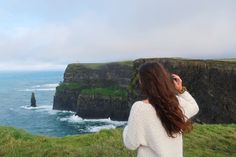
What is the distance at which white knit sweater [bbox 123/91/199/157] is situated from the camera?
480 centimetres

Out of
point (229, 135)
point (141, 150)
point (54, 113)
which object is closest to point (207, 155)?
point (229, 135)

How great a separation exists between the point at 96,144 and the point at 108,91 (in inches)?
3074

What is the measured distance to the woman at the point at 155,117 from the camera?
189 inches

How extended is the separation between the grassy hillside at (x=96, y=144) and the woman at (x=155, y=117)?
18.2ft

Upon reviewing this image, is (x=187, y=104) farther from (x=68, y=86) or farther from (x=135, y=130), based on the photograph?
(x=68, y=86)

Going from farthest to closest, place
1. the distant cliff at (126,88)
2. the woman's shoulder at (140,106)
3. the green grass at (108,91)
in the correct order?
the green grass at (108,91)
the distant cliff at (126,88)
the woman's shoulder at (140,106)

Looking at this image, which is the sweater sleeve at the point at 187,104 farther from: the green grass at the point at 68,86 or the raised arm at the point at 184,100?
the green grass at the point at 68,86

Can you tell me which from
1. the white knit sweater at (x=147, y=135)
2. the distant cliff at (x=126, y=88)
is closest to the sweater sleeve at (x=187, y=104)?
the white knit sweater at (x=147, y=135)

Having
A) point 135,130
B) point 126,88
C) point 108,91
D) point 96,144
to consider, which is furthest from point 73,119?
point 135,130

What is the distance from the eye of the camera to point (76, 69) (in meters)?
102

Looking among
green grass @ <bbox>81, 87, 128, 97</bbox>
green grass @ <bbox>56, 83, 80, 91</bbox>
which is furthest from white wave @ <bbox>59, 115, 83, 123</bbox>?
green grass @ <bbox>56, 83, 80, 91</bbox>

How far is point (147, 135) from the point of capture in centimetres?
487

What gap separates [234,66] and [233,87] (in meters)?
2.17

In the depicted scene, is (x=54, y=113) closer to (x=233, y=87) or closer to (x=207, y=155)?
(x=233, y=87)
